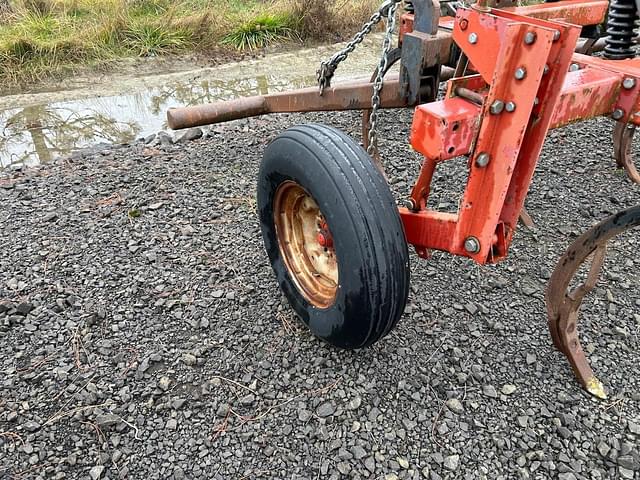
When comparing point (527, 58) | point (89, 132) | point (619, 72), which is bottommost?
point (89, 132)

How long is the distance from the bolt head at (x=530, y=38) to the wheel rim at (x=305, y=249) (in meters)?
1.05

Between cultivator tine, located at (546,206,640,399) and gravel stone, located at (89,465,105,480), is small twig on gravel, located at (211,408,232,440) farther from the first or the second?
cultivator tine, located at (546,206,640,399)

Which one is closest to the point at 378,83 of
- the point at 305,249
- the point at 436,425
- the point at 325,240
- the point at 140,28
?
the point at 325,240

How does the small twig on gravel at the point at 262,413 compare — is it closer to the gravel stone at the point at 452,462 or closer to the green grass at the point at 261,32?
the gravel stone at the point at 452,462

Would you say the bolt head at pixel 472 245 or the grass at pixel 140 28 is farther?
the grass at pixel 140 28

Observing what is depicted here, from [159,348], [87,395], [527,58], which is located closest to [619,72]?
[527,58]

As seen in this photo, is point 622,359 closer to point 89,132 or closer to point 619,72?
point 619,72

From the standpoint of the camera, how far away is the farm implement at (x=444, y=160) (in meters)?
1.69

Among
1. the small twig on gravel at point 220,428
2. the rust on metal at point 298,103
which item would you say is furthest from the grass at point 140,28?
the small twig on gravel at point 220,428

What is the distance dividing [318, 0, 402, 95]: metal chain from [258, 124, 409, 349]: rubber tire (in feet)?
1.38

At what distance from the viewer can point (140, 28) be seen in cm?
753

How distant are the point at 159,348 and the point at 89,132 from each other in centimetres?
355

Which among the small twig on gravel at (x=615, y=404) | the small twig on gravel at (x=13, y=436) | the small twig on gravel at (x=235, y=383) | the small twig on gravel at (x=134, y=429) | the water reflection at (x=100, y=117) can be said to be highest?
the small twig on gravel at (x=615, y=404)

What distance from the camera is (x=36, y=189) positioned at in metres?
3.96
